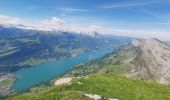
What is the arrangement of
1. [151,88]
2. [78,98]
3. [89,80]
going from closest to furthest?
[78,98] → [89,80] → [151,88]

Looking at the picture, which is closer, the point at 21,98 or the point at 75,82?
the point at 21,98

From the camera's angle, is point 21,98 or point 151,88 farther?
point 151,88

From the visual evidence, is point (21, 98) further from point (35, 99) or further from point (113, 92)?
point (113, 92)

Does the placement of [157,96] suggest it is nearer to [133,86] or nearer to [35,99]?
[133,86]

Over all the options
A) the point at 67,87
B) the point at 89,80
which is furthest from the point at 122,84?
the point at 67,87

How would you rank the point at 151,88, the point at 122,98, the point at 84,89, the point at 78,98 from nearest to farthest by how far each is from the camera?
the point at 78,98 → the point at 122,98 → the point at 84,89 → the point at 151,88

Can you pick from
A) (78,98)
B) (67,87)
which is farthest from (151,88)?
(78,98)

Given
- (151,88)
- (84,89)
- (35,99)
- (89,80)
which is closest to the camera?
(35,99)

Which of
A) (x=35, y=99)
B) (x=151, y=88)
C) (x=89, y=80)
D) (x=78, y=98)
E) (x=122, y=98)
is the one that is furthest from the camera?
(x=151, y=88)
